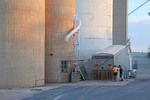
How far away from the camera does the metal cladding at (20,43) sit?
2205 cm

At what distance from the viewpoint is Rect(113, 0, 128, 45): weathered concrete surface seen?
4897cm

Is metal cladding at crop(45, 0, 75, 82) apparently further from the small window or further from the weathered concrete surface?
the weathered concrete surface

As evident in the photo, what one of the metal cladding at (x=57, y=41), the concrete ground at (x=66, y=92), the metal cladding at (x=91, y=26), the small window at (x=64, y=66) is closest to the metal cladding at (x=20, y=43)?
the concrete ground at (x=66, y=92)

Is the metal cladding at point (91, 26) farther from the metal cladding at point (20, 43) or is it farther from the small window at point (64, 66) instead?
the metal cladding at point (20, 43)

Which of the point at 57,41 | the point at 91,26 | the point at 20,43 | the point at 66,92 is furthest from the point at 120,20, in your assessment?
the point at 66,92

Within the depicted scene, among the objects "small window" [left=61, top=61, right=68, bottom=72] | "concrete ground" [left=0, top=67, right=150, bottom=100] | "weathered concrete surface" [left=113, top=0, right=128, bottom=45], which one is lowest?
"concrete ground" [left=0, top=67, right=150, bottom=100]

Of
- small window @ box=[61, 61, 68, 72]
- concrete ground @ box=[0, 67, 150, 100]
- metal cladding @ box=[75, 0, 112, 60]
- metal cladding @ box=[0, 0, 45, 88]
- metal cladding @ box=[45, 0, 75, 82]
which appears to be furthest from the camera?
metal cladding @ box=[75, 0, 112, 60]

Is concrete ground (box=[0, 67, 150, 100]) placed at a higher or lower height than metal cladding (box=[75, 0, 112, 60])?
lower

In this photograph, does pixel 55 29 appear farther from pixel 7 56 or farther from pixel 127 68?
pixel 127 68

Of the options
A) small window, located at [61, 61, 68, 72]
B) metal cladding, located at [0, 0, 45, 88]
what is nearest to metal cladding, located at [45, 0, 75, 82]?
small window, located at [61, 61, 68, 72]

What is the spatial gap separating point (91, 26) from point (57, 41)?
864cm

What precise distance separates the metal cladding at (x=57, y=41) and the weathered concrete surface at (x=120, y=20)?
23.2 metres

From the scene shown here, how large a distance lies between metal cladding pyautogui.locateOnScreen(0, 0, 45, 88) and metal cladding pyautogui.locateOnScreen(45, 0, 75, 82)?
308 centimetres

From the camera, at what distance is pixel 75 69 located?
1083 inches
